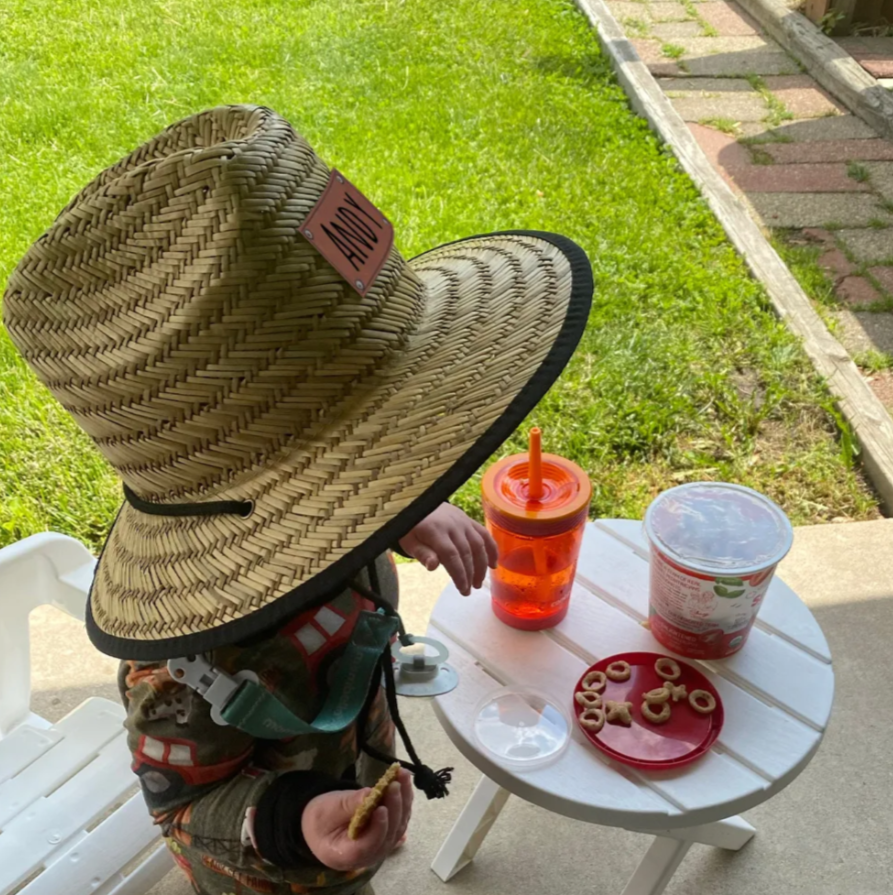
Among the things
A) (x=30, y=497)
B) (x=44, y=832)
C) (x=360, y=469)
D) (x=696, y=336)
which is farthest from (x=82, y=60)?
(x=360, y=469)

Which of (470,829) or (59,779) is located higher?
(59,779)

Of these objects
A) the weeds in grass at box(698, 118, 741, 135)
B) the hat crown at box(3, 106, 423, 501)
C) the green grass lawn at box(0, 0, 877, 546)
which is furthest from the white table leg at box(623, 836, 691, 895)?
the weeds in grass at box(698, 118, 741, 135)

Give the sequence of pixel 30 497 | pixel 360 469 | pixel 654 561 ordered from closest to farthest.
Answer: pixel 360 469 < pixel 654 561 < pixel 30 497

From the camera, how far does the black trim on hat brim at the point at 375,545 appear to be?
2.78 ft

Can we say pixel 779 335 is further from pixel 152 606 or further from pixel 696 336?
pixel 152 606

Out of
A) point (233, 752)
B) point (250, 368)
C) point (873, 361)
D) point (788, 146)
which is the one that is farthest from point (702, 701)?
point (788, 146)

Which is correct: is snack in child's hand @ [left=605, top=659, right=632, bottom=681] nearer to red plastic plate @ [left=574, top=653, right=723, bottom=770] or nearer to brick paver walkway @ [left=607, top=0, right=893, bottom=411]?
red plastic plate @ [left=574, top=653, right=723, bottom=770]

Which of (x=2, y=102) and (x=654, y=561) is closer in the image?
(x=654, y=561)

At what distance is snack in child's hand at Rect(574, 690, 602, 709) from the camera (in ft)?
4.02

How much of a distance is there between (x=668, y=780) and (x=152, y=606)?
2.13 feet

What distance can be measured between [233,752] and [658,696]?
21.3 inches

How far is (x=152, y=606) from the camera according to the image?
96cm

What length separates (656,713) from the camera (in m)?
1.21

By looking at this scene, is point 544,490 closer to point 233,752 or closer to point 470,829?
point 233,752
